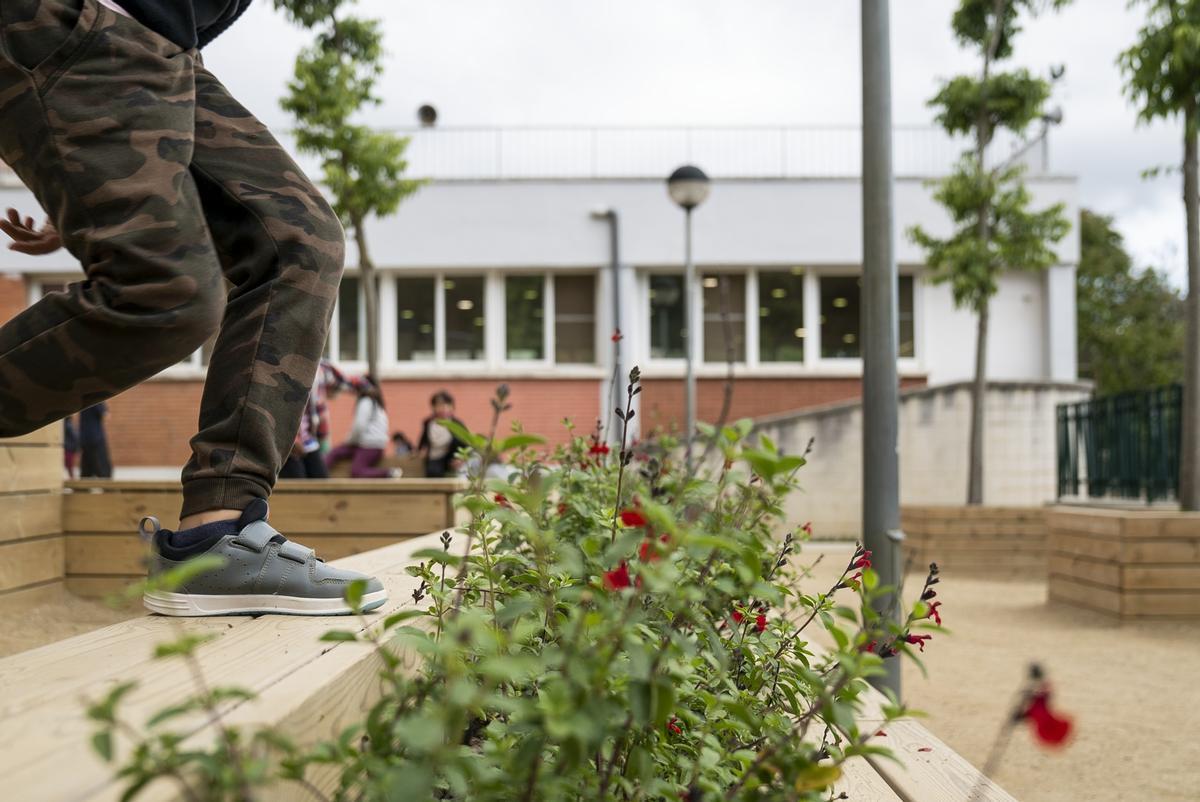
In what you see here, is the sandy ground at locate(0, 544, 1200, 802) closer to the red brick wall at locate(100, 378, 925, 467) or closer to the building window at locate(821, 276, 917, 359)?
the red brick wall at locate(100, 378, 925, 467)

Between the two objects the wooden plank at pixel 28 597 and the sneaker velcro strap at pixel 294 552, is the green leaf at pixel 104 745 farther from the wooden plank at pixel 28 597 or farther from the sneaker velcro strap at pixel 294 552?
the wooden plank at pixel 28 597

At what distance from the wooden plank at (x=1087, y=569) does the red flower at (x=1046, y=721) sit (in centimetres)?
628

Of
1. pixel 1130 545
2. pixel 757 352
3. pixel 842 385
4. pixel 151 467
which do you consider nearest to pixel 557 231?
pixel 757 352

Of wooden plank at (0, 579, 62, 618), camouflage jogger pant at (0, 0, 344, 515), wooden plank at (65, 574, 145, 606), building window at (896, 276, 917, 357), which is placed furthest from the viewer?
building window at (896, 276, 917, 357)

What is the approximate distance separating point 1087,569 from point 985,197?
697 cm

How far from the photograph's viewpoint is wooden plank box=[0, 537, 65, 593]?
11.8 feet

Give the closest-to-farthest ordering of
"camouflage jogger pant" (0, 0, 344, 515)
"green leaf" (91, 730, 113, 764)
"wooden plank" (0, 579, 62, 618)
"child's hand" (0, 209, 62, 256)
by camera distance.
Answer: "green leaf" (91, 730, 113, 764) → "camouflage jogger pant" (0, 0, 344, 515) → "child's hand" (0, 209, 62, 256) → "wooden plank" (0, 579, 62, 618)

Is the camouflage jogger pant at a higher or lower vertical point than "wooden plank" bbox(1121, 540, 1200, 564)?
higher

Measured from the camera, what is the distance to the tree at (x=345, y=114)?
12016 mm

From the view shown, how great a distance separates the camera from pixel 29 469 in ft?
12.5

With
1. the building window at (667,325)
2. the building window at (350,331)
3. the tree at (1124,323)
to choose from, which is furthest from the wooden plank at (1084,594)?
the tree at (1124,323)

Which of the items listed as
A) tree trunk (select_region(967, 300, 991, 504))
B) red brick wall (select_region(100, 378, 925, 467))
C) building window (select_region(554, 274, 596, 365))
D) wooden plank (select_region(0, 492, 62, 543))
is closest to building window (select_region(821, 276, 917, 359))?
red brick wall (select_region(100, 378, 925, 467))

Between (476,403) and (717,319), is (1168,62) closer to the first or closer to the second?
(717,319)

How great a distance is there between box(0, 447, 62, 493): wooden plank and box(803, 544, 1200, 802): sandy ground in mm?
A: 3602
